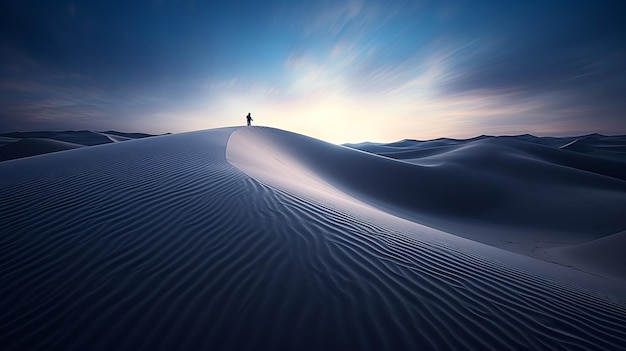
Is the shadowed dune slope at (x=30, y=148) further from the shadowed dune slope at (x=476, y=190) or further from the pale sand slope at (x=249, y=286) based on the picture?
the pale sand slope at (x=249, y=286)

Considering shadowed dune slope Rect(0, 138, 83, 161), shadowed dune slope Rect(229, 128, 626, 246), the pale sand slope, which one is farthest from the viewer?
shadowed dune slope Rect(0, 138, 83, 161)

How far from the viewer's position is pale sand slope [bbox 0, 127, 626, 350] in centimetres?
165

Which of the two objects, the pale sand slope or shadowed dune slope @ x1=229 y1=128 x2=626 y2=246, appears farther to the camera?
shadowed dune slope @ x1=229 y1=128 x2=626 y2=246

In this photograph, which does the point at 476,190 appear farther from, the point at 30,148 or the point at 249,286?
the point at 30,148

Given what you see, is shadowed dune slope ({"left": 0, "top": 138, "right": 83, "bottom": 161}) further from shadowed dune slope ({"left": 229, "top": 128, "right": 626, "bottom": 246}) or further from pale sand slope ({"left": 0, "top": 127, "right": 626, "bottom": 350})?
pale sand slope ({"left": 0, "top": 127, "right": 626, "bottom": 350})

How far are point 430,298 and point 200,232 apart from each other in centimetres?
241

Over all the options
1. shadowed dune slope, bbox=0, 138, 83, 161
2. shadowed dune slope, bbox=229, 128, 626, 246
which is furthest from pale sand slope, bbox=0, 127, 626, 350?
shadowed dune slope, bbox=0, 138, 83, 161

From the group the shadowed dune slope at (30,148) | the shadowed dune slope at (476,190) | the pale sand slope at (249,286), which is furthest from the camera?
the shadowed dune slope at (30,148)

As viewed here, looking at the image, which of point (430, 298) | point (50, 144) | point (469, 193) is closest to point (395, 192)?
point (469, 193)

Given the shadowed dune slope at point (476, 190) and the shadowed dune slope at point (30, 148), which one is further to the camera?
the shadowed dune slope at point (30, 148)

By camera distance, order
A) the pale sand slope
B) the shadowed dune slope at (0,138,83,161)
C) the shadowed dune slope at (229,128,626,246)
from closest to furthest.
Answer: the pale sand slope
the shadowed dune slope at (229,128,626,246)
the shadowed dune slope at (0,138,83,161)

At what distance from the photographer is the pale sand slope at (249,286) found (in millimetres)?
1650

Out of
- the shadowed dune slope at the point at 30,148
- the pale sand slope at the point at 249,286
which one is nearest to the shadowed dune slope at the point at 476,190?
the pale sand slope at the point at 249,286

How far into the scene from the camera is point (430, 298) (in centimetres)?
213
